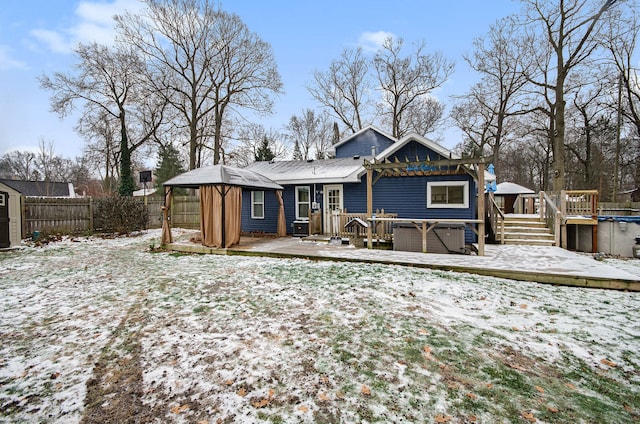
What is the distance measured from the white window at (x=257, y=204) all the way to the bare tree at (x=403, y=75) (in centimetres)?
1666

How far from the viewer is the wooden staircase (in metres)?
9.94

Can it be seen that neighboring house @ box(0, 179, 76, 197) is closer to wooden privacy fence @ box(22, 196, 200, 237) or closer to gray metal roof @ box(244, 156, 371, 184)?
wooden privacy fence @ box(22, 196, 200, 237)

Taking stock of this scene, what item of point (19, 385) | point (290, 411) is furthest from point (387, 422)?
point (19, 385)

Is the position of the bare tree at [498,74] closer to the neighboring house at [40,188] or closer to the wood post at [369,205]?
the wood post at [369,205]

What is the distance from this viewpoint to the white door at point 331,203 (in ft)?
38.7

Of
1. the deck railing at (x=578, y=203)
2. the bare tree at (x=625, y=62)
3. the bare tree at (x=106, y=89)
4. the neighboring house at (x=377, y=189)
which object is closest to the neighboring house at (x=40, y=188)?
the bare tree at (x=106, y=89)

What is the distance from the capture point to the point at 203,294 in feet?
17.0

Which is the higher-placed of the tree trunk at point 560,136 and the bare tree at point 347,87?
the bare tree at point 347,87

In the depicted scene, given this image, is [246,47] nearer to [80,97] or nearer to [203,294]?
[80,97]

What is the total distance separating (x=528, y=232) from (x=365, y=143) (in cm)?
1062

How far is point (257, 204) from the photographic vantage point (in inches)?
516

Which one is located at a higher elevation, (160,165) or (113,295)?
(160,165)

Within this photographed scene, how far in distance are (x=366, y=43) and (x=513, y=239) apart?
75.5 ft

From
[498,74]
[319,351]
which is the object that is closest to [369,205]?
[319,351]
